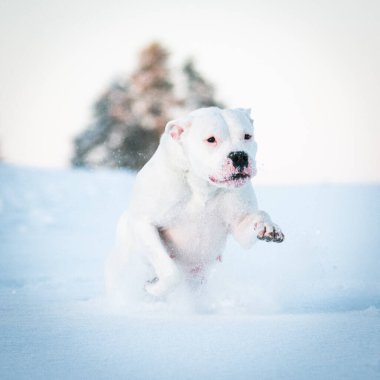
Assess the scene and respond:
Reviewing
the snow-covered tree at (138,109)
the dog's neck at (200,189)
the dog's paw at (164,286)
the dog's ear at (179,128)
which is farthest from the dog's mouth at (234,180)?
the snow-covered tree at (138,109)

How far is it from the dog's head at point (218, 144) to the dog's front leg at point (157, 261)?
492 millimetres

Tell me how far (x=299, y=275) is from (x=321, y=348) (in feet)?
7.67

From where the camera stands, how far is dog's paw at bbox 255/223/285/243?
352 centimetres

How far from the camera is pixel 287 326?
275 centimetres

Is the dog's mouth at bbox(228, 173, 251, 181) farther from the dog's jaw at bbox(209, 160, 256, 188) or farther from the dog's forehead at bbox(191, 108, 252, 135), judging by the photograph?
the dog's forehead at bbox(191, 108, 252, 135)

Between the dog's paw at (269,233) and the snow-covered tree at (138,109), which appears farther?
the snow-covered tree at (138,109)

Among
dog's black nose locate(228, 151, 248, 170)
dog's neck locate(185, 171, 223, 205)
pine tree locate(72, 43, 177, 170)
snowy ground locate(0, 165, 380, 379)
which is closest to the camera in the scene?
snowy ground locate(0, 165, 380, 379)

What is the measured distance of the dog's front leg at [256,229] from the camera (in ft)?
11.6

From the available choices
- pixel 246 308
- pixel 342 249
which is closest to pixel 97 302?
pixel 246 308

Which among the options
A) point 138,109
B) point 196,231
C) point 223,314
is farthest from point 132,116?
point 223,314

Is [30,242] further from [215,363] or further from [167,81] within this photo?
[167,81]

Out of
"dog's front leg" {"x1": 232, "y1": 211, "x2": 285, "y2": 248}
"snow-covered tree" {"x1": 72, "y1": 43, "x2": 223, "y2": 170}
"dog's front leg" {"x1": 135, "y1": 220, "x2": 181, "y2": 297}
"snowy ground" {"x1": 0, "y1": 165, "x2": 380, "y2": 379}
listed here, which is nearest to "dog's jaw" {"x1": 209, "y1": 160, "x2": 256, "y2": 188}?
"dog's front leg" {"x1": 232, "y1": 211, "x2": 285, "y2": 248}

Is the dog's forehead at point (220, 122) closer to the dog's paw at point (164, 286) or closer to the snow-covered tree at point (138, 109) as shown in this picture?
the dog's paw at point (164, 286)

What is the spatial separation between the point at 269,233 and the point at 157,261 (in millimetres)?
734
